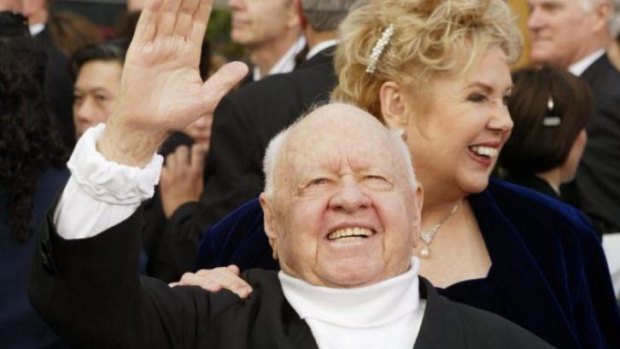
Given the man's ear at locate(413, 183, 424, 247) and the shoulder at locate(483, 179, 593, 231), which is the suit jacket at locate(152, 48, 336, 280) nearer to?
the shoulder at locate(483, 179, 593, 231)

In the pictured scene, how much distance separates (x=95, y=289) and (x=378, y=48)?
175 cm

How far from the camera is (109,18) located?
1169cm

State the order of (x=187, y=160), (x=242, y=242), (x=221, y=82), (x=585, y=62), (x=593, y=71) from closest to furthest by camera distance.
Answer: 1. (x=221, y=82)
2. (x=242, y=242)
3. (x=187, y=160)
4. (x=593, y=71)
5. (x=585, y=62)

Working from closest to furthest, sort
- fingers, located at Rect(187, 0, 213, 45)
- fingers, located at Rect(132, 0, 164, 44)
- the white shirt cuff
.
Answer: the white shirt cuff < fingers, located at Rect(132, 0, 164, 44) < fingers, located at Rect(187, 0, 213, 45)

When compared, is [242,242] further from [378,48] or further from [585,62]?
[585,62]

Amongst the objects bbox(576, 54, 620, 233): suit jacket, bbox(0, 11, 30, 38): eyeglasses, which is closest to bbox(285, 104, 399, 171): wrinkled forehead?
bbox(0, 11, 30, 38): eyeglasses


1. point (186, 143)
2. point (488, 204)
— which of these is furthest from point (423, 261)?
point (186, 143)

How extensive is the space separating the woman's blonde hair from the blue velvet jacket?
1.49 feet

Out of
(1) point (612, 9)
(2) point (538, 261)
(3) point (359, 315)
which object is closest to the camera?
(3) point (359, 315)

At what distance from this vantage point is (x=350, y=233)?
12.7 ft

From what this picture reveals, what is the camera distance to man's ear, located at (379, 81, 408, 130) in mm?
5035

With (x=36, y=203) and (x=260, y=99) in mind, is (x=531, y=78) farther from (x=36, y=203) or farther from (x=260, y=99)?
(x=36, y=203)

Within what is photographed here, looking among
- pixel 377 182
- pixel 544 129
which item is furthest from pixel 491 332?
pixel 544 129

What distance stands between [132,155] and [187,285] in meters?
0.60
